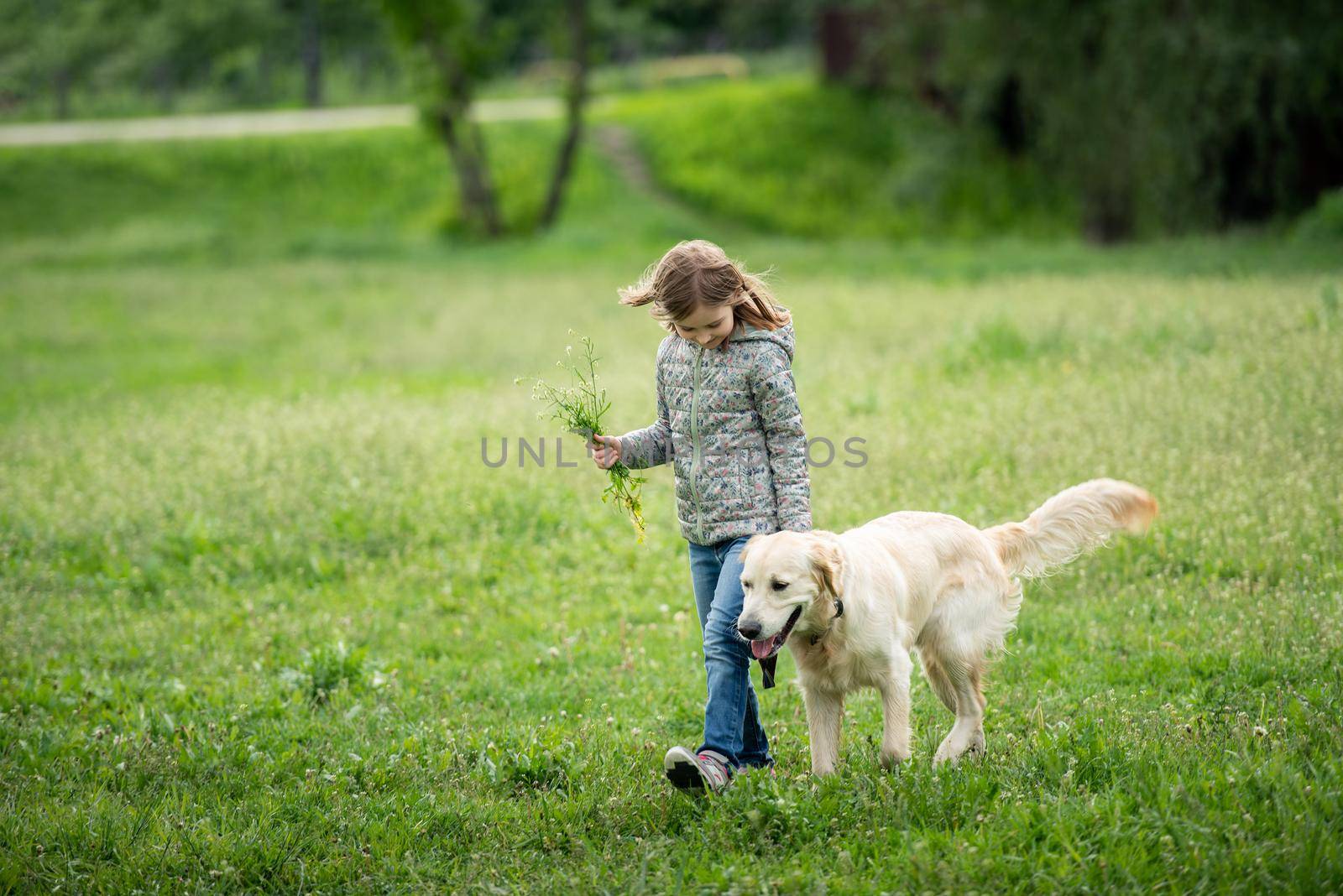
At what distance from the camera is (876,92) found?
133 feet

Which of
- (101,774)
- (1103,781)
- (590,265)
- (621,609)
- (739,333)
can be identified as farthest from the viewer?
(590,265)

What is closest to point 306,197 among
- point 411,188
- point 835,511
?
point 411,188

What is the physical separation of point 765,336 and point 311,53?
51.4m

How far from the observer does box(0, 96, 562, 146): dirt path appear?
41312 mm

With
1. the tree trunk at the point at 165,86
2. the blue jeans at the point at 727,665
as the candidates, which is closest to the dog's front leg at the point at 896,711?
the blue jeans at the point at 727,665

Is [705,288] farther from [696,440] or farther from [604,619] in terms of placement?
[604,619]

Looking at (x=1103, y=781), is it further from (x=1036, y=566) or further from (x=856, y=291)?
(x=856, y=291)

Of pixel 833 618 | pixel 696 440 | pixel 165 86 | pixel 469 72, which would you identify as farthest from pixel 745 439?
pixel 165 86

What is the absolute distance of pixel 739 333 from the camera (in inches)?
192

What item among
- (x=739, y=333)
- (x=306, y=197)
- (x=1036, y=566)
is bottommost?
(x=306, y=197)

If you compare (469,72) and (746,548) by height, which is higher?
(469,72)

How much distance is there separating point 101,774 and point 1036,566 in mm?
4147

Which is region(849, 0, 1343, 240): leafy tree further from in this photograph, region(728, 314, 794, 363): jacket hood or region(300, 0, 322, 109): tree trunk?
region(300, 0, 322, 109): tree trunk

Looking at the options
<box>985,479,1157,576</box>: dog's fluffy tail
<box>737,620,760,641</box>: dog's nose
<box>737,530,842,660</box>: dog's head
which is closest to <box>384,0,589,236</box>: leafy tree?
<box>985,479,1157,576</box>: dog's fluffy tail
